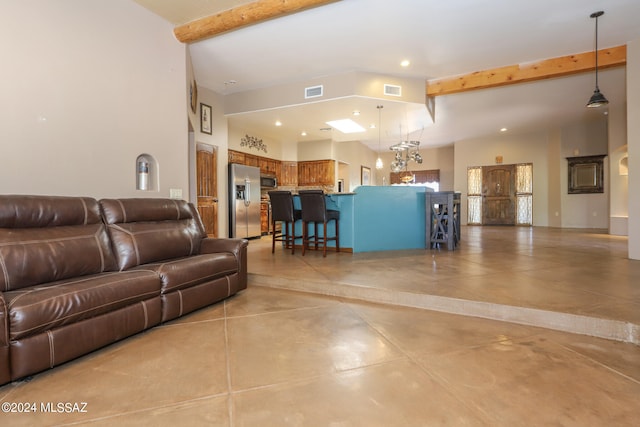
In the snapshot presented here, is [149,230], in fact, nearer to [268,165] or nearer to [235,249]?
[235,249]

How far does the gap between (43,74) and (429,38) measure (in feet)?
14.1

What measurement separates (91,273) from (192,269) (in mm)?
715

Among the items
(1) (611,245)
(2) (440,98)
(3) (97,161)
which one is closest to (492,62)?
(2) (440,98)

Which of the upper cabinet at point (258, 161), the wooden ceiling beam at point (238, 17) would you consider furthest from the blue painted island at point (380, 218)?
the wooden ceiling beam at point (238, 17)

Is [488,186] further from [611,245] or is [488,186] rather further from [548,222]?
[611,245]

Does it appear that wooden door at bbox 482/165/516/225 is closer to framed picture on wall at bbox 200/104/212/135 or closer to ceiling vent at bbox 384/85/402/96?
ceiling vent at bbox 384/85/402/96

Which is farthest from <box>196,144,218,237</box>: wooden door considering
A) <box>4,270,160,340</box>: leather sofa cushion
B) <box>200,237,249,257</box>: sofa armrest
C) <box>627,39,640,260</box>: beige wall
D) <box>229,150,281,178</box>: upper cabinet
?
<box>627,39,640,260</box>: beige wall

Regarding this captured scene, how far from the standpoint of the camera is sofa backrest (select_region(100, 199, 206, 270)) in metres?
2.67

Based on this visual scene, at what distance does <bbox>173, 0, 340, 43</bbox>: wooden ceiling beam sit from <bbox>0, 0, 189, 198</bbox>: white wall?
9.9 inches

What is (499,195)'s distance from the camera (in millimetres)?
10031

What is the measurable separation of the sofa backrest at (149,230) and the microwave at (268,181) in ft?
14.0

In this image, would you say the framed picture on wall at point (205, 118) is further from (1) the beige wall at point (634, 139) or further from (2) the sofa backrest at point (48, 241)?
(1) the beige wall at point (634, 139)

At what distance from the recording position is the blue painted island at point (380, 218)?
4938mm

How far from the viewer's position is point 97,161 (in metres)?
3.21
